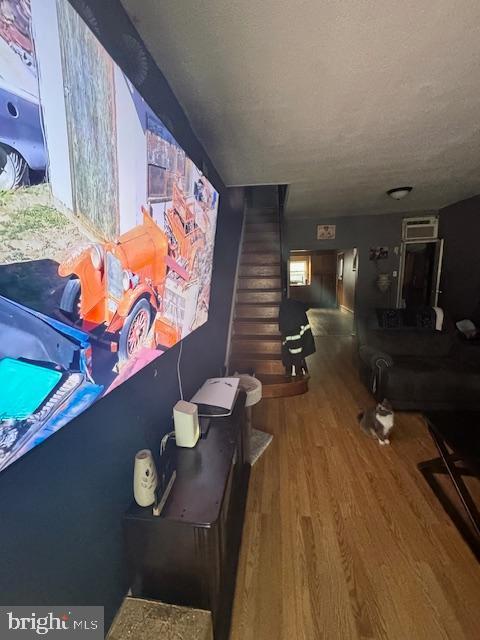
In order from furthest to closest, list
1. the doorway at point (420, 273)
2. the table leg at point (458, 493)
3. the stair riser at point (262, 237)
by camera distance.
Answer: the doorway at point (420, 273) → the stair riser at point (262, 237) → the table leg at point (458, 493)

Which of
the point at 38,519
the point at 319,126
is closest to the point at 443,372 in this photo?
the point at 319,126

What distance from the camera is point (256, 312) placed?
3471 millimetres

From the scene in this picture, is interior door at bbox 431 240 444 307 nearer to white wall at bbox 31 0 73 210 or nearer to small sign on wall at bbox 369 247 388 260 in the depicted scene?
small sign on wall at bbox 369 247 388 260

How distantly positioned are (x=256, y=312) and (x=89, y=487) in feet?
9.14

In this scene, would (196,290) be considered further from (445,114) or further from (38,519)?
(445,114)

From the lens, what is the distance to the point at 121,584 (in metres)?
1.03

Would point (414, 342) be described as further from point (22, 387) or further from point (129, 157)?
point (22, 387)

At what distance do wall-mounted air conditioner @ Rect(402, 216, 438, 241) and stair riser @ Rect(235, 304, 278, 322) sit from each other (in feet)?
10.9

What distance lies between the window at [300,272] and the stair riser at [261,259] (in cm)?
538

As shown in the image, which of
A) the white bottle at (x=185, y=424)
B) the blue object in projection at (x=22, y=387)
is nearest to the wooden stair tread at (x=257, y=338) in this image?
the white bottle at (x=185, y=424)

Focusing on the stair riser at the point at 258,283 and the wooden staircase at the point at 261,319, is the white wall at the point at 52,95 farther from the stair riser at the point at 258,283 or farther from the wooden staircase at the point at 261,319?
the stair riser at the point at 258,283

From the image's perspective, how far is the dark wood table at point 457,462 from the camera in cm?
141

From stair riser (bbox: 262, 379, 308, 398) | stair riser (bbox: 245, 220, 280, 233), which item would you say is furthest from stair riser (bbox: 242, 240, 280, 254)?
stair riser (bbox: 262, 379, 308, 398)

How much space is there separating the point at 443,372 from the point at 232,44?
291 cm
